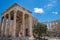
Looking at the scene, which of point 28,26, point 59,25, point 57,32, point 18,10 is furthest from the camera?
point 59,25

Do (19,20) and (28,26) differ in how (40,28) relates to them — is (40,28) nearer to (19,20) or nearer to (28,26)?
(28,26)

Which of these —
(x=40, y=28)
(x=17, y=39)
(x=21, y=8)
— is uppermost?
(x=21, y=8)

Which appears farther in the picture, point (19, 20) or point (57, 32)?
point (57, 32)

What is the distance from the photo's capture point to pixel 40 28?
32.2 m

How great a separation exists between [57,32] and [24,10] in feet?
66.9

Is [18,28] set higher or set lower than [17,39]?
higher

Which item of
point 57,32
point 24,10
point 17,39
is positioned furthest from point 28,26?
point 57,32

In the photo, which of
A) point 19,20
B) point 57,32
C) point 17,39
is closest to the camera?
point 17,39

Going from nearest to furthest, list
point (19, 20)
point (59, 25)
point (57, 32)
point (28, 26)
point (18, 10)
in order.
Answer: point (18, 10)
point (28, 26)
point (19, 20)
point (57, 32)
point (59, 25)

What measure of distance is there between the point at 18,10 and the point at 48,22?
2467 centimetres

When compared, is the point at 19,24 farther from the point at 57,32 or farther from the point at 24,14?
the point at 57,32

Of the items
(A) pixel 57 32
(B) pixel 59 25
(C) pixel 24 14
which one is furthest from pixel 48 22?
(C) pixel 24 14

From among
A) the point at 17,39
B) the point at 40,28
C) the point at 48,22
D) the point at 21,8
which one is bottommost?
the point at 17,39

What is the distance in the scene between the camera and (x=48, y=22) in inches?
1961
